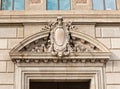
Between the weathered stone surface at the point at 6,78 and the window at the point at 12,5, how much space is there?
3096mm

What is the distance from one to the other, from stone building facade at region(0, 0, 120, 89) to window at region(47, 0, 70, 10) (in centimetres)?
43

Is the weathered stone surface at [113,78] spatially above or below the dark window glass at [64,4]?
below

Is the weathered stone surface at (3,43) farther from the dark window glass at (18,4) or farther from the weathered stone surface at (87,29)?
the weathered stone surface at (87,29)

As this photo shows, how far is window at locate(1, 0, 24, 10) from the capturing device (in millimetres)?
18312

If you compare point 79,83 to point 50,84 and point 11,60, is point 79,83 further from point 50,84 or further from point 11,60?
point 11,60

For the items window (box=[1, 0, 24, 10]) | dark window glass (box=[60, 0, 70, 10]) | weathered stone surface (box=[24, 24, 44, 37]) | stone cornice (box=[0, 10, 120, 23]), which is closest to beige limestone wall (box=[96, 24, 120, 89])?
stone cornice (box=[0, 10, 120, 23])

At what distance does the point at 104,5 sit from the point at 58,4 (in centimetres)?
208

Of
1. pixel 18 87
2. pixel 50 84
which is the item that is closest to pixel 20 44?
pixel 18 87

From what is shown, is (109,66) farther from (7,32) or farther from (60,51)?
(7,32)

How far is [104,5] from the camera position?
1848 centimetres

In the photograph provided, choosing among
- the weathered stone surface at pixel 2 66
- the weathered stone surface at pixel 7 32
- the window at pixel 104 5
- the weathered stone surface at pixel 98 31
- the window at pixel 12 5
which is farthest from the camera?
the window at pixel 104 5

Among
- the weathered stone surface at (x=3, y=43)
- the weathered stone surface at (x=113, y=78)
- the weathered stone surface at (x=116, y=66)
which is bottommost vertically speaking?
the weathered stone surface at (x=113, y=78)

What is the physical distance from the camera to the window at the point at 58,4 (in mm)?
18344

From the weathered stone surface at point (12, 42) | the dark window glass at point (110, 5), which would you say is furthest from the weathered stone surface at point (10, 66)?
the dark window glass at point (110, 5)
